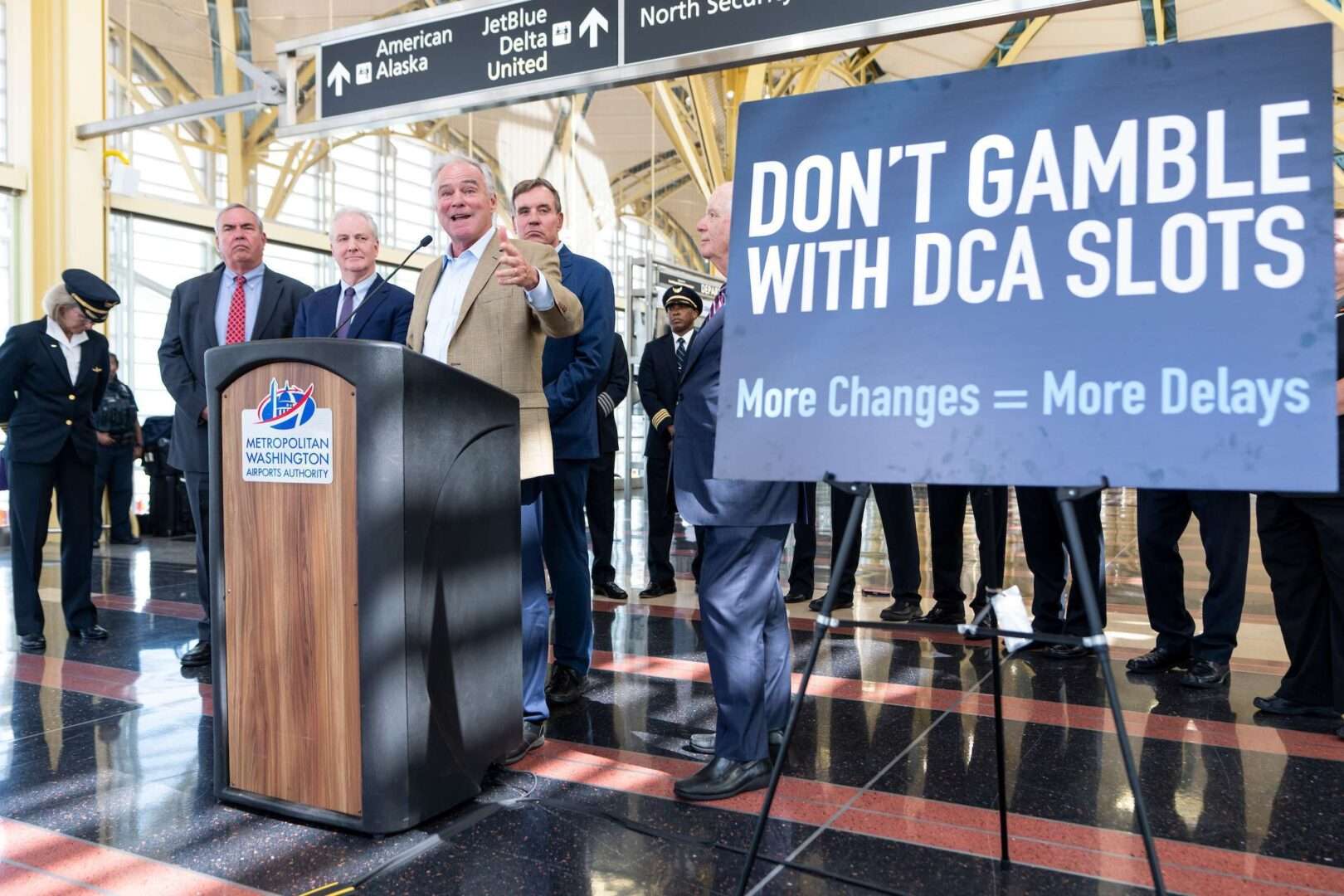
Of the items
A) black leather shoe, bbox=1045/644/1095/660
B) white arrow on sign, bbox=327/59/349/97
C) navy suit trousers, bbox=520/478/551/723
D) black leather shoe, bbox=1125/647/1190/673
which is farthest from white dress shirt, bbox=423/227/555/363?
white arrow on sign, bbox=327/59/349/97

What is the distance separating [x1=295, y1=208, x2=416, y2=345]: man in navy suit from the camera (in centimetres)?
339

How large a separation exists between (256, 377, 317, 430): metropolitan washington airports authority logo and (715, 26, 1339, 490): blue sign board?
971 mm

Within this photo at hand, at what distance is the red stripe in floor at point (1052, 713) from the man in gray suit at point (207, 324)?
1.76 m

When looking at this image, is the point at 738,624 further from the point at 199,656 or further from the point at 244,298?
the point at 244,298

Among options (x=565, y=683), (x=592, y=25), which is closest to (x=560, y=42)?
(x=592, y=25)

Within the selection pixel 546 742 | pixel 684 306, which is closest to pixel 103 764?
pixel 546 742

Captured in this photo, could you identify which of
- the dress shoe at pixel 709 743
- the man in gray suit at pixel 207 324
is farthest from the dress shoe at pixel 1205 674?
the man in gray suit at pixel 207 324

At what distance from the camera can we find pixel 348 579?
2.16 m

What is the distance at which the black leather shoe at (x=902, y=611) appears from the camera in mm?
4910

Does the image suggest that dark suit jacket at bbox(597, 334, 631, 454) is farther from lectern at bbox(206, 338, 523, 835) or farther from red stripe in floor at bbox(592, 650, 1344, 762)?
lectern at bbox(206, 338, 523, 835)

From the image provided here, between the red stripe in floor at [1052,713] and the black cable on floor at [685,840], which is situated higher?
the black cable on floor at [685,840]

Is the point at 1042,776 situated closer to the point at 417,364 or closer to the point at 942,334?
the point at 942,334

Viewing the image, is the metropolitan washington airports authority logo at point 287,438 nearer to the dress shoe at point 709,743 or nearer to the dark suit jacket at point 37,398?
the dress shoe at point 709,743

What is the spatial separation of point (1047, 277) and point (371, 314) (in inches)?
94.8
